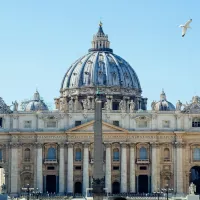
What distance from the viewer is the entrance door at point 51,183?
11412 centimetres

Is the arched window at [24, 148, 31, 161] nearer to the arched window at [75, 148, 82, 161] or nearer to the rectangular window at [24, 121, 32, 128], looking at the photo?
the rectangular window at [24, 121, 32, 128]

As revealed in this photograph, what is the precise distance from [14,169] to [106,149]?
524 inches

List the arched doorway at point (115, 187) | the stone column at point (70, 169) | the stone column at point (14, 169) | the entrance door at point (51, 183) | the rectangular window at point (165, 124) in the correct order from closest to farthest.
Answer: the stone column at point (14, 169), the stone column at point (70, 169), the entrance door at point (51, 183), the arched doorway at point (115, 187), the rectangular window at point (165, 124)

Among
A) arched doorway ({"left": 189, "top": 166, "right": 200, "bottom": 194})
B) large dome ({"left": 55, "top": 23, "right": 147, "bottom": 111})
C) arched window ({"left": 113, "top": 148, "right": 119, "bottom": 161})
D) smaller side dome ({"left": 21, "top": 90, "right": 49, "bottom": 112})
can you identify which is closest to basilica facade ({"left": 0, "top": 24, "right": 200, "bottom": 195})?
arched window ({"left": 113, "top": 148, "right": 119, "bottom": 161})

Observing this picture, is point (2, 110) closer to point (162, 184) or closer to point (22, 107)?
point (162, 184)

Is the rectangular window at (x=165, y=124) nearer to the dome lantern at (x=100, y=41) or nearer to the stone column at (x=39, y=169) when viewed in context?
the stone column at (x=39, y=169)

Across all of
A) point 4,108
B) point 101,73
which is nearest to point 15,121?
point 4,108

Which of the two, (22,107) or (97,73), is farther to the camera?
(22,107)

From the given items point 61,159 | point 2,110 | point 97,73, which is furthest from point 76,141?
point 97,73

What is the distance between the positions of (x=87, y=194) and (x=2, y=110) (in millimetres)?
17788

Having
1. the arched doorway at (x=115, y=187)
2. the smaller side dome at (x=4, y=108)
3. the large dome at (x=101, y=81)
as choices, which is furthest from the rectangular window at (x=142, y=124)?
the smaller side dome at (x=4, y=108)

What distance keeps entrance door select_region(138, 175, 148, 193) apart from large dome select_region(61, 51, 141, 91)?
91.3 feet

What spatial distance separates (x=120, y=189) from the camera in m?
113

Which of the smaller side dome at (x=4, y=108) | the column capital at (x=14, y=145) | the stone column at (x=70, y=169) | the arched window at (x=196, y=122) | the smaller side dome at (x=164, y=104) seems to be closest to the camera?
the stone column at (x=70, y=169)
